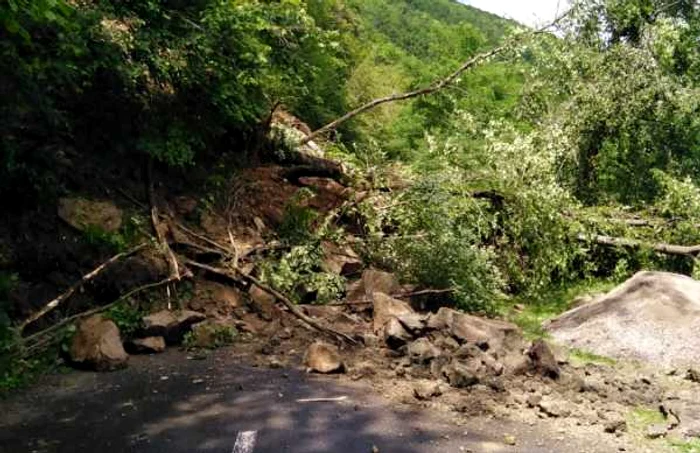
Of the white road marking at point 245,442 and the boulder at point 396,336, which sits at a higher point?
the boulder at point 396,336

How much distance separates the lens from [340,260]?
9.29 metres

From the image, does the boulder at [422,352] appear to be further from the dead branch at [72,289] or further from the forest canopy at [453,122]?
the dead branch at [72,289]

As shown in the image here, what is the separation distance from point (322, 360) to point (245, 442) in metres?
1.67

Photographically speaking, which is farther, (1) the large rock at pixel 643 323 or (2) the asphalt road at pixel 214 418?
(1) the large rock at pixel 643 323

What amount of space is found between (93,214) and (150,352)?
6.67ft

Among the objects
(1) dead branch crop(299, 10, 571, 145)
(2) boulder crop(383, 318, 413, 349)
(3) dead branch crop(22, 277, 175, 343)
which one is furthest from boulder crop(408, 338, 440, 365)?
(1) dead branch crop(299, 10, 571, 145)

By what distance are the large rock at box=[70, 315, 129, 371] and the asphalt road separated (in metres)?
0.12

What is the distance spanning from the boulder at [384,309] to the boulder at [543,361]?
1504mm

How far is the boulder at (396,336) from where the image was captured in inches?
261

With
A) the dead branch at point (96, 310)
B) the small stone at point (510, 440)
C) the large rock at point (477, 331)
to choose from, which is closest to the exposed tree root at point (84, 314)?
the dead branch at point (96, 310)

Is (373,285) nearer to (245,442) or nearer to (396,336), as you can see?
(396,336)

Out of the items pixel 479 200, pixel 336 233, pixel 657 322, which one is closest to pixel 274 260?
pixel 336 233

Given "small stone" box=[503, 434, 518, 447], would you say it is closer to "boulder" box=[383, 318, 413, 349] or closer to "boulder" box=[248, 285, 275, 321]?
"boulder" box=[383, 318, 413, 349]

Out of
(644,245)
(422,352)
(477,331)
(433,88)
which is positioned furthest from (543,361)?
(433,88)
